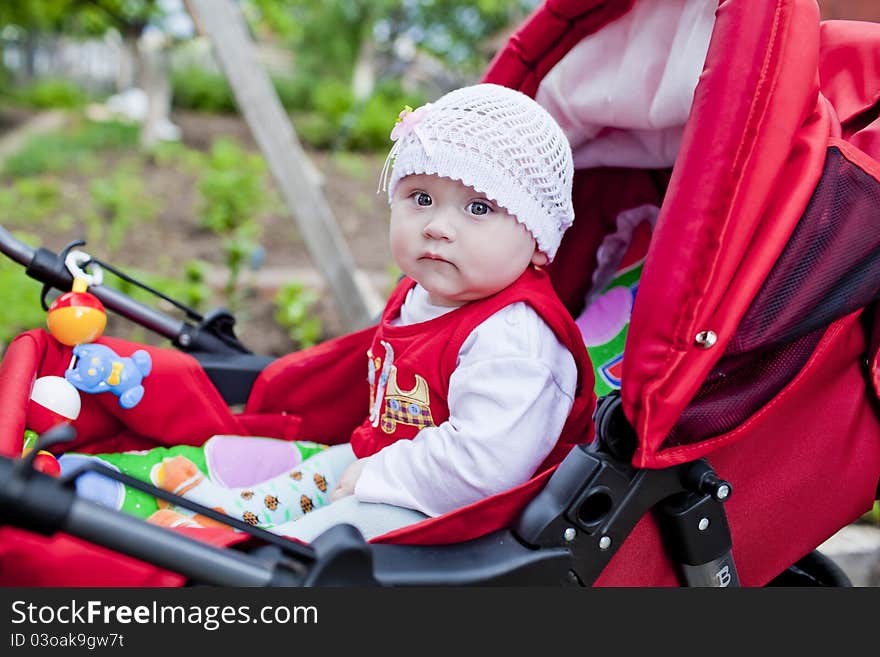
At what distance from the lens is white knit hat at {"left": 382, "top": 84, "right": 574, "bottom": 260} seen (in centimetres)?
132

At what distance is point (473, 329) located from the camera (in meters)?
1.40

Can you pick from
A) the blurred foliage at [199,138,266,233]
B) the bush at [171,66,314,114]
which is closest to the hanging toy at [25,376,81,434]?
the blurred foliage at [199,138,266,233]

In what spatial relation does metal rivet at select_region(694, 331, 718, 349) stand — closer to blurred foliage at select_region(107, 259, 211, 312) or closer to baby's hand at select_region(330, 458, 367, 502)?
baby's hand at select_region(330, 458, 367, 502)

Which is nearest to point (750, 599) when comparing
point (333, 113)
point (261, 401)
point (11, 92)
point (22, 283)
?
point (261, 401)

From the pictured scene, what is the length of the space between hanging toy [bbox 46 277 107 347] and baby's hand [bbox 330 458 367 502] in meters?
0.55

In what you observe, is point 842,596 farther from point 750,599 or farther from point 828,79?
point 828,79

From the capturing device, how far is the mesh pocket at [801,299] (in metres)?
1.18

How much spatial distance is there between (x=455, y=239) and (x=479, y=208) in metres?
0.06

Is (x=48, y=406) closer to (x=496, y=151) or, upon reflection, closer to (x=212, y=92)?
(x=496, y=151)

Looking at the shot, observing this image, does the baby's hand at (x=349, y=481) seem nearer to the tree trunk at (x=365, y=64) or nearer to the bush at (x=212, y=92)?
the bush at (x=212, y=92)

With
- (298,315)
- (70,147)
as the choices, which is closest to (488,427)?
(298,315)

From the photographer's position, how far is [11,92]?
10.5 m

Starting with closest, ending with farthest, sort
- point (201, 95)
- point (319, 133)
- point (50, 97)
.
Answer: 1. point (319, 133)
2. point (50, 97)
3. point (201, 95)

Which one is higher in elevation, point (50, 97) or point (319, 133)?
point (319, 133)
